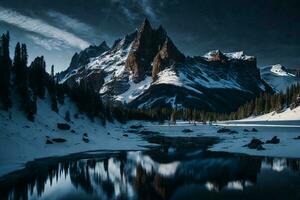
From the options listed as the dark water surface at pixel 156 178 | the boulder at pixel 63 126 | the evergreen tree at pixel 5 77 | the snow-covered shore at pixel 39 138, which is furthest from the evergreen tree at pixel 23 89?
the dark water surface at pixel 156 178

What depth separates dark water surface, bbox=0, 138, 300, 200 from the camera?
36.8m

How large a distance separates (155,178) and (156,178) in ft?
0.46

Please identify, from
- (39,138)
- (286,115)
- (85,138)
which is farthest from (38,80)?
(286,115)

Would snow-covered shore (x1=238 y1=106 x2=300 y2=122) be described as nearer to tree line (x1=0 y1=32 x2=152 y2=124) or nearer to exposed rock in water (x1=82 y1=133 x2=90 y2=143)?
tree line (x1=0 y1=32 x2=152 y2=124)

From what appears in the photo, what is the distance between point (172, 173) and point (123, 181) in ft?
29.6

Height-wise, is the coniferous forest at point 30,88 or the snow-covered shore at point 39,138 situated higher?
the coniferous forest at point 30,88

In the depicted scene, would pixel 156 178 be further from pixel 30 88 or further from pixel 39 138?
pixel 30 88

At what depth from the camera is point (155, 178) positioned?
157ft

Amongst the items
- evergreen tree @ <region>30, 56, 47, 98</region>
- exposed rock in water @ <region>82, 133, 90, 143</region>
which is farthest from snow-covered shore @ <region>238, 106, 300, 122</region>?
evergreen tree @ <region>30, 56, 47, 98</region>

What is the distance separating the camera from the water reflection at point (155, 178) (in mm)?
37094

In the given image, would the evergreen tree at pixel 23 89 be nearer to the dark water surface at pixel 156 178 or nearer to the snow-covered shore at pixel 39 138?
the snow-covered shore at pixel 39 138

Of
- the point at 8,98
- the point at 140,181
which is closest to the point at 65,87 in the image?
the point at 8,98

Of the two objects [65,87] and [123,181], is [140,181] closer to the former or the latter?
[123,181]

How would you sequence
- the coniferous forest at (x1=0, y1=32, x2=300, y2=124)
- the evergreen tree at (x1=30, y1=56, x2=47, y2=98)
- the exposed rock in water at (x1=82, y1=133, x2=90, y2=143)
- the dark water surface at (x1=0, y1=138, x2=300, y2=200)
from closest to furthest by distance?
the dark water surface at (x1=0, y1=138, x2=300, y2=200)
the coniferous forest at (x1=0, y1=32, x2=300, y2=124)
the exposed rock in water at (x1=82, y1=133, x2=90, y2=143)
the evergreen tree at (x1=30, y1=56, x2=47, y2=98)
